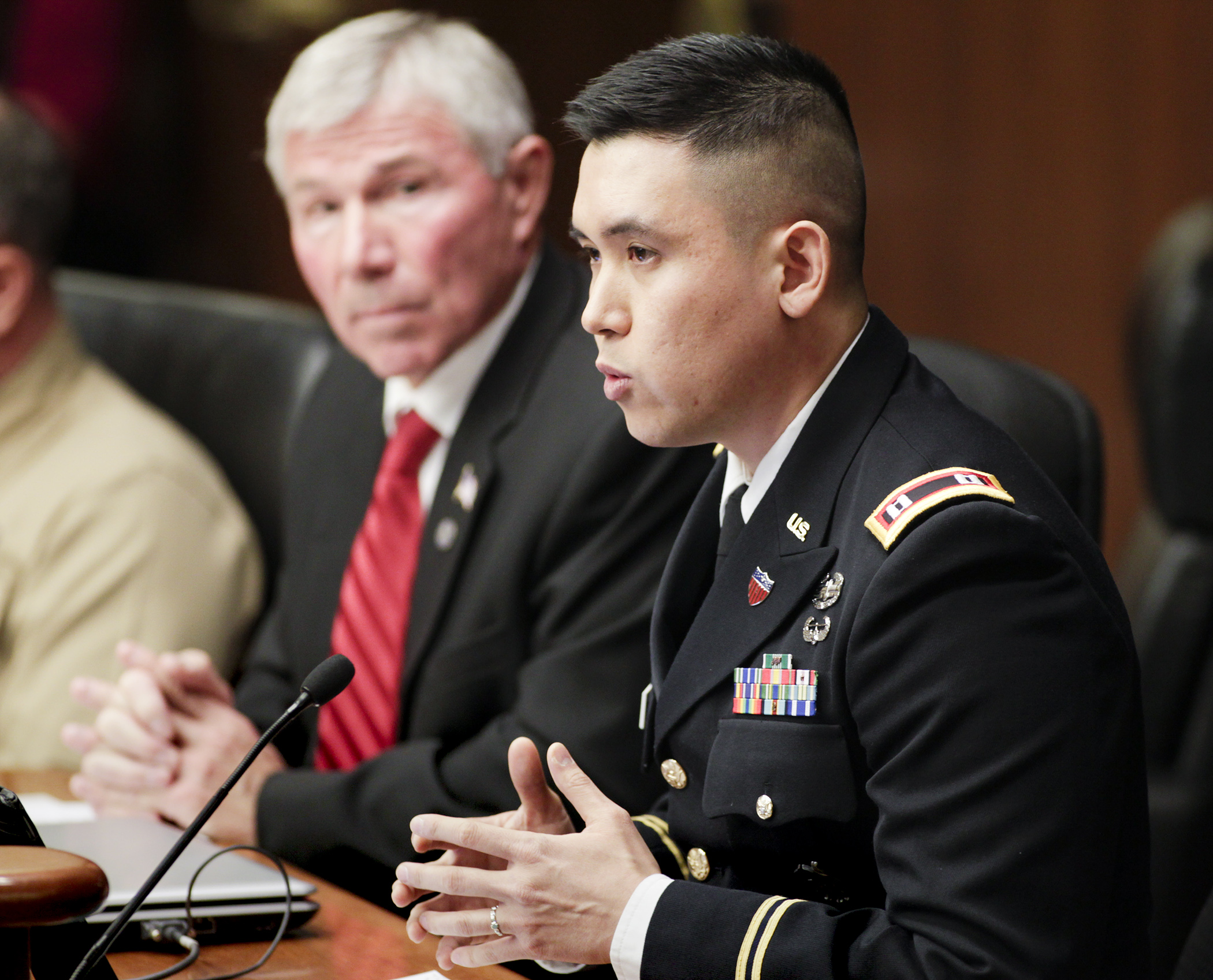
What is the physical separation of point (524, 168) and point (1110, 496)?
6.44 ft

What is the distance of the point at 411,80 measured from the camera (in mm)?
1571

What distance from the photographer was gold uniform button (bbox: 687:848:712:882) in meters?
1.02

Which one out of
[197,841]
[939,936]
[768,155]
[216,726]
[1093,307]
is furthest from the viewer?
[1093,307]

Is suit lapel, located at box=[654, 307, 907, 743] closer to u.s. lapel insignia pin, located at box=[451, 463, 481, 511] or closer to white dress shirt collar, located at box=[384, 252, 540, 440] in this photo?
u.s. lapel insignia pin, located at box=[451, 463, 481, 511]

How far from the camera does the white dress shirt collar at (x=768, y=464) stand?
39.1 inches

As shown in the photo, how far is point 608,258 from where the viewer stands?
3.21 feet

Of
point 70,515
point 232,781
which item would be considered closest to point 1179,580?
point 70,515

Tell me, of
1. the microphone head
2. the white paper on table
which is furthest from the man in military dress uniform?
the white paper on table

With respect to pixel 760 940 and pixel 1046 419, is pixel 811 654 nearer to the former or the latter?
pixel 760 940

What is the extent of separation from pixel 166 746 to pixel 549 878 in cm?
70

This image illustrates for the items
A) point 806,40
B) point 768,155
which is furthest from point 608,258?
point 806,40

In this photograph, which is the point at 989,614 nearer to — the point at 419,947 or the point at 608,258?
the point at 608,258

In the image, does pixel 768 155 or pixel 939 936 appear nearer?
pixel 939 936

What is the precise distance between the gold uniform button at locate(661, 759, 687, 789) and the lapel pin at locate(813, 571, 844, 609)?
0.17m
